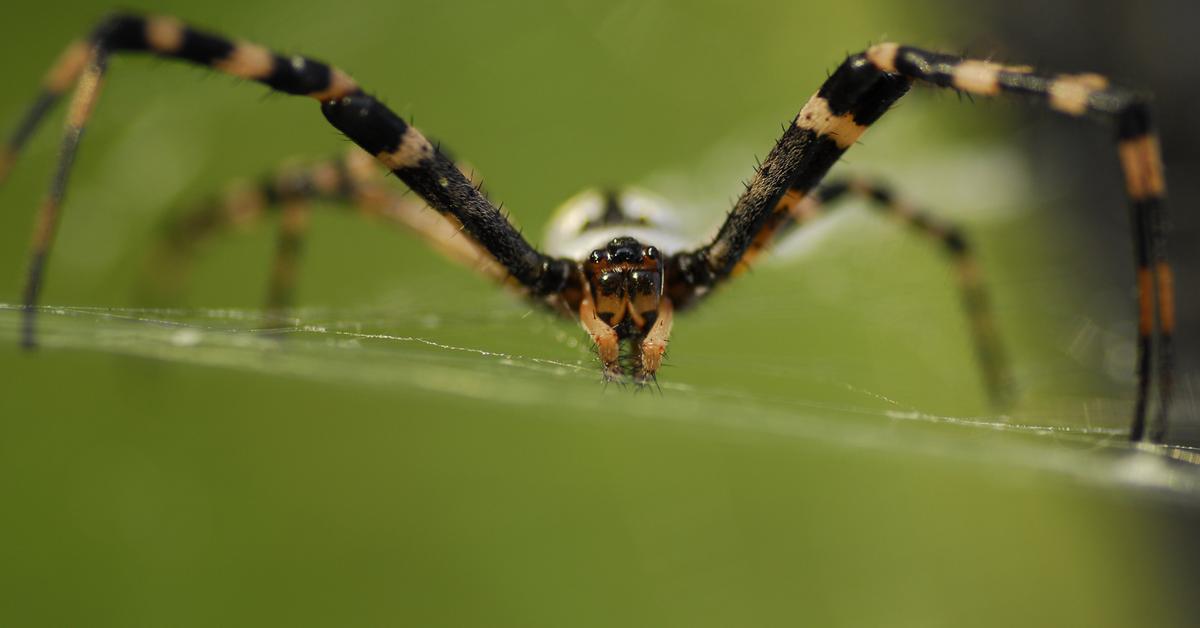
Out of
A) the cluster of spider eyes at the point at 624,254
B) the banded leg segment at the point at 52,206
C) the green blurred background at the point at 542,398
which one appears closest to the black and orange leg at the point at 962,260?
the green blurred background at the point at 542,398

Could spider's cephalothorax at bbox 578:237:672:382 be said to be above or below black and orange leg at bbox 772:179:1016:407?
below

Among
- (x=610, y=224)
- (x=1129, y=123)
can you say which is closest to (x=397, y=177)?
(x=610, y=224)

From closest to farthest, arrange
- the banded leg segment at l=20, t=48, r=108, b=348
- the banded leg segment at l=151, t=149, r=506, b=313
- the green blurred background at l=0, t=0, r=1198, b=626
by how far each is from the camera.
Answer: the banded leg segment at l=20, t=48, r=108, b=348
the green blurred background at l=0, t=0, r=1198, b=626
the banded leg segment at l=151, t=149, r=506, b=313

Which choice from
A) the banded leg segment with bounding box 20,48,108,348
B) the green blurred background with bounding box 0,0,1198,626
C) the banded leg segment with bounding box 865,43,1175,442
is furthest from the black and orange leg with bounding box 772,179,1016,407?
the banded leg segment with bounding box 20,48,108,348

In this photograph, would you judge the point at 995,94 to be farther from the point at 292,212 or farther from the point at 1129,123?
the point at 292,212

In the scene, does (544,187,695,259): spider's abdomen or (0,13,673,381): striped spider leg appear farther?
(544,187,695,259): spider's abdomen


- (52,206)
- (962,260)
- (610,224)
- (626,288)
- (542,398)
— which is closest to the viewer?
(52,206)

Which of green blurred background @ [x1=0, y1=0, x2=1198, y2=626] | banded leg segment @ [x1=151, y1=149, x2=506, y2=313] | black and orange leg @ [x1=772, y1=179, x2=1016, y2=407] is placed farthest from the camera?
black and orange leg @ [x1=772, y1=179, x2=1016, y2=407]

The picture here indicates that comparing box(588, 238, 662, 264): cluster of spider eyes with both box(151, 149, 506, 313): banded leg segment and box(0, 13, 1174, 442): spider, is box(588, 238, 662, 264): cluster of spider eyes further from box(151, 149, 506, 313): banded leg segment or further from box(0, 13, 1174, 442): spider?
box(151, 149, 506, 313): banded leg segment
